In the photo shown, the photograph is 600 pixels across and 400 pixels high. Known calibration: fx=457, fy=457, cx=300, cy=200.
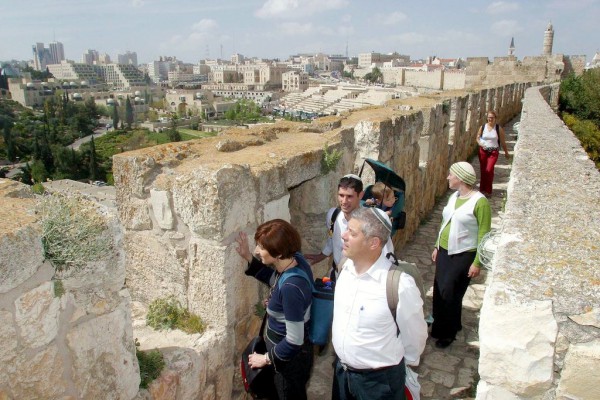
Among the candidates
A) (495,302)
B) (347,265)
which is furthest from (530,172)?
(495,302)

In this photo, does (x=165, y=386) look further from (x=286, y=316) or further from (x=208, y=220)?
(x=208, y=220)

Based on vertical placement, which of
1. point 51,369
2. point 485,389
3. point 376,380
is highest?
point 485,389

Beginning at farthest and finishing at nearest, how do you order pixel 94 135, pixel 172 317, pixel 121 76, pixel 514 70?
pixel 121 76, pixel 94 135, pixel 514 70, pixel 172 317

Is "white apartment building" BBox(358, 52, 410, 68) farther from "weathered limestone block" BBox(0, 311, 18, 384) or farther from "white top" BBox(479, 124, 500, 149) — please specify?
"weathered limestone block" BBox(0, 311, 18, 384)

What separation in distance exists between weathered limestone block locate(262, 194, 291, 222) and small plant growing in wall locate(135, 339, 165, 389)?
3.08ft

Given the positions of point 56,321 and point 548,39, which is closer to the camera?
point 56,321

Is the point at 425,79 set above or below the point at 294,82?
above

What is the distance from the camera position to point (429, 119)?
6.01 metres

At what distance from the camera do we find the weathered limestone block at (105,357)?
5.73ft

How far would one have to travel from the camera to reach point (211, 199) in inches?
89.8

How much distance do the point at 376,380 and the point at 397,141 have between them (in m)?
3.20

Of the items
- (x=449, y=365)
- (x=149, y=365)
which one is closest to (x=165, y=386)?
(x=149, y=365)

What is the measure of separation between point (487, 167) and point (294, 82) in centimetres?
11758

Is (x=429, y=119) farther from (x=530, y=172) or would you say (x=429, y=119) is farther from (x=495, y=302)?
(x=495, y=302)
